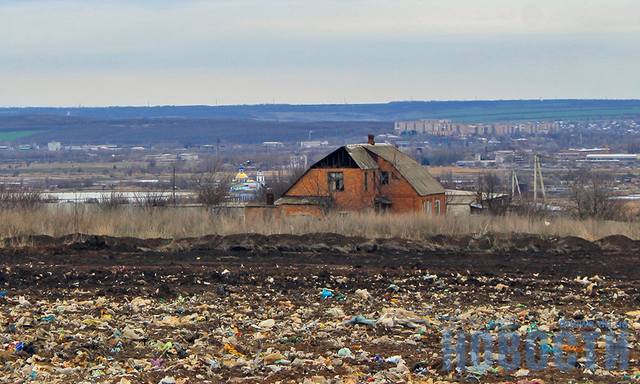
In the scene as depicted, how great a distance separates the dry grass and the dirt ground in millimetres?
3890

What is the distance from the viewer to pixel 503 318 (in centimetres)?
1627

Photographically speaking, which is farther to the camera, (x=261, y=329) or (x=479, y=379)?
(x=261, y=329)

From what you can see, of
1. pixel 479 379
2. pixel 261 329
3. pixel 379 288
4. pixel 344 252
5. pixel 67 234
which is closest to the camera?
pixel 479 379

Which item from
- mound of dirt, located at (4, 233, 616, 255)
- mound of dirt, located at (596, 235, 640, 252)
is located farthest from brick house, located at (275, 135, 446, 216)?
mound of dirt, located at (596, 235, 640, 252)

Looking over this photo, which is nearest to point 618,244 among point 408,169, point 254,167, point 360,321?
point 360,321

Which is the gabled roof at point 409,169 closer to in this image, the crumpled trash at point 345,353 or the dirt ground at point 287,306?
the dirt ground at point 287,306

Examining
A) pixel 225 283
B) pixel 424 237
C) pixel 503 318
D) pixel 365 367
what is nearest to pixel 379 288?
pixel 225 283

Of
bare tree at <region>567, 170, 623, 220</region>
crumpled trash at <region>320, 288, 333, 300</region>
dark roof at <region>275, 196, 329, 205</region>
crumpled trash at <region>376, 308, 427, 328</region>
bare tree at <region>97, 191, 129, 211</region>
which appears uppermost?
crumpled trash at <region>376, 308, 427, 328</region>

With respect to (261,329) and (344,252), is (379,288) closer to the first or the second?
(261,329)

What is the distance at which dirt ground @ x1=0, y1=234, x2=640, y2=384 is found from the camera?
12.7 meters

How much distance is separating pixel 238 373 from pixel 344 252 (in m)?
16.4

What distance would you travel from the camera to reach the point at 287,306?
17.8 metres

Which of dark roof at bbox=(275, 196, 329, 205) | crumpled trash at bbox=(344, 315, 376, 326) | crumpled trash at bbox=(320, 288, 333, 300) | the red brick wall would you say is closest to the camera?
crumpled trash at bbox=(344, 315, 376, 326)

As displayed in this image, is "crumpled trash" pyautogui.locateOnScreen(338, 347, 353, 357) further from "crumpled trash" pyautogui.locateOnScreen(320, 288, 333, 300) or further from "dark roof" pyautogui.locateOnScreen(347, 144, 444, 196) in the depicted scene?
"dark roof" pyautogui.locateOnScreen(347, 144, 444, 196)
